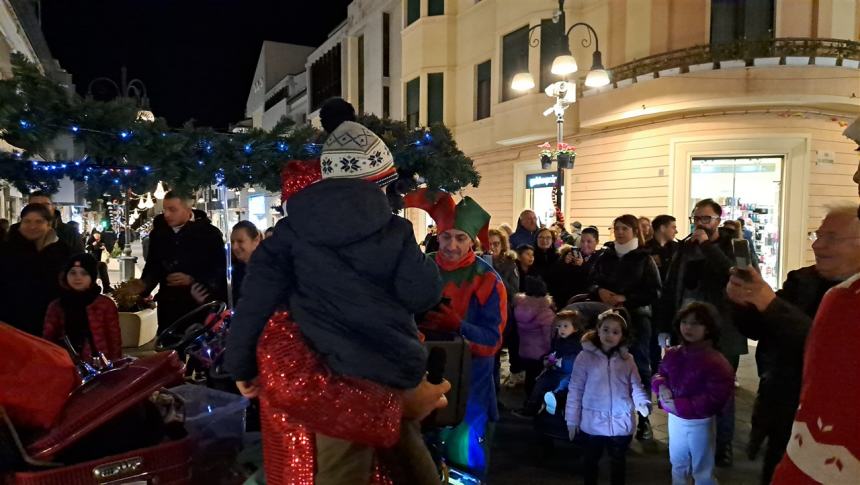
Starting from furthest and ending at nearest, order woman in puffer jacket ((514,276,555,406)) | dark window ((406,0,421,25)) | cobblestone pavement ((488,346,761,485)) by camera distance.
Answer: dark window ((406,0,421,25)) → woman in puffer jacket ((514,276,555,406)) → cobblestone pavement ((488,346,761,485))

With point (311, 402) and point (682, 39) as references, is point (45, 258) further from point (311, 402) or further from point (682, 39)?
point (682, 39)

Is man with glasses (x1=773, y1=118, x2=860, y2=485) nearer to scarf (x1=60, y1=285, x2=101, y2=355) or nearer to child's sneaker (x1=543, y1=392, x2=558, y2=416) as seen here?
child's sneaker (x1=543, y1=392, x2=558, y2=416)

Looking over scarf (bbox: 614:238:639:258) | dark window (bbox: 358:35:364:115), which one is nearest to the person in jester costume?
scarf (bbox: 614:238:639:258)

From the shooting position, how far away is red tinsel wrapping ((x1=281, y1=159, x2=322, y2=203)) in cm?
228

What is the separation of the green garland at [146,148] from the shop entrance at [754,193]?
404 inches

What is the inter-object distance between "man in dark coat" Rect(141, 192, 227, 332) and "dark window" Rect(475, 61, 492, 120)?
14868mm

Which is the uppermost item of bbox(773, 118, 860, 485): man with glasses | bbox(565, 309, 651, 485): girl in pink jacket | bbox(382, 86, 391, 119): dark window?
bbox(382, 86, 391, 119): dark window

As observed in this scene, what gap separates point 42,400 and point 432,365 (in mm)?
1616

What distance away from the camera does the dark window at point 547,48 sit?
48.7ft

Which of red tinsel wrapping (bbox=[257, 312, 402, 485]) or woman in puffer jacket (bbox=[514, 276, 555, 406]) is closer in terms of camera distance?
red tinsel wrapping (bbox=[257, 312, 402, 485])

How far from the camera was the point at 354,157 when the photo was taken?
83.4 inches

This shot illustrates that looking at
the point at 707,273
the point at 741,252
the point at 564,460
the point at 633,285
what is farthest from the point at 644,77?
the point at 564,460

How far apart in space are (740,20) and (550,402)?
37.9ft

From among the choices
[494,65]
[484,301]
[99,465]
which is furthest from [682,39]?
[99,465]
